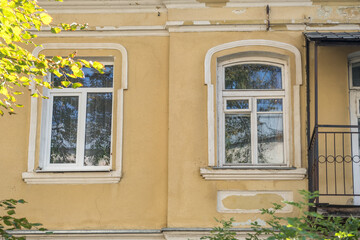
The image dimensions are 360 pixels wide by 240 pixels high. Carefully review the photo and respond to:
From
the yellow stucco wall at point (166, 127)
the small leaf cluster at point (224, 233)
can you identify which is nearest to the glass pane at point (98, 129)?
the yellow stucco wall at point (166, 127)

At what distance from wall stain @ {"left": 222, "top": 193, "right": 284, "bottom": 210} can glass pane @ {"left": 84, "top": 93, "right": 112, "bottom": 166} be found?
1.98 m

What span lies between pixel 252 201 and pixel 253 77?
6.44ft

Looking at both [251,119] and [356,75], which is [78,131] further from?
[356,75]

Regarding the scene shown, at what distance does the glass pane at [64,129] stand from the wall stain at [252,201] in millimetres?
2503

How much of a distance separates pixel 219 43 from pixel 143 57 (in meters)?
1.20

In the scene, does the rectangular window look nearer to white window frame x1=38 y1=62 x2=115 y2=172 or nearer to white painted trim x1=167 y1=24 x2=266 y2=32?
white painted trim x1=167 y1=24 x2=266 y2=32

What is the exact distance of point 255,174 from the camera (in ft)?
29.2

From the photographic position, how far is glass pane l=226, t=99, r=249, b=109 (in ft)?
31.0

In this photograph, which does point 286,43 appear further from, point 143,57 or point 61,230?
point 61,230

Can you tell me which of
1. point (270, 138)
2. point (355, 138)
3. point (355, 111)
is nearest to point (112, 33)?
point (270, 138)

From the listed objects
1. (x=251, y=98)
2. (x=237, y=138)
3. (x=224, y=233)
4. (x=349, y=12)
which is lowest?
(x=224, y=233)

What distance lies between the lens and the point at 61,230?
29.7 ft

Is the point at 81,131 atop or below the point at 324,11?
below

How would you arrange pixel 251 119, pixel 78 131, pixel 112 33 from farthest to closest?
pixel 112 33 < pixel 78 131 < pixel 251 119
